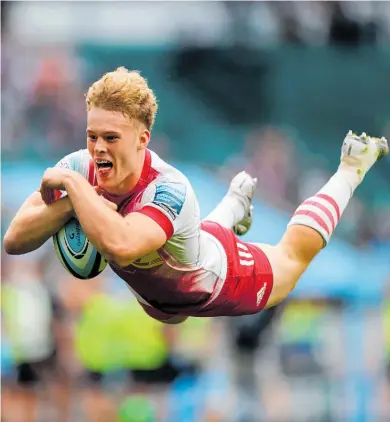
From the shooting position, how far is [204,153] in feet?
39.3

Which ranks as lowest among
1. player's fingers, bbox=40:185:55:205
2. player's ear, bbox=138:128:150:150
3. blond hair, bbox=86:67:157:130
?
player's fingers, bbox=40:185:55:205

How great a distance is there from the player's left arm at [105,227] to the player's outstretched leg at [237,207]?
4.96ft

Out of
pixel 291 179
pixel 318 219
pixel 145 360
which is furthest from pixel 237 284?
pixel 291 179

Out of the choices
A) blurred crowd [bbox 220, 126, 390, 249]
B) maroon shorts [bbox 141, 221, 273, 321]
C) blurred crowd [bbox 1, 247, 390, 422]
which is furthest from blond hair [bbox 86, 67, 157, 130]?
blurred crowd [bbox 220, 126, 390, 249]

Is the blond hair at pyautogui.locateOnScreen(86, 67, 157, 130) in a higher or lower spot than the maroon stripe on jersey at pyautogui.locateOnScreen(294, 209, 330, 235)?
higher

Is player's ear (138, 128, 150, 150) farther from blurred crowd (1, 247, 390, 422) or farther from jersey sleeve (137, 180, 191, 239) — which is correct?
blurred crowd (1, 247, 390, 422)

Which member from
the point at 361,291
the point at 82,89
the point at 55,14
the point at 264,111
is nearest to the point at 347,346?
the point at 361,291

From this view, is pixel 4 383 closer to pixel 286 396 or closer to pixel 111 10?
pixel 286 396

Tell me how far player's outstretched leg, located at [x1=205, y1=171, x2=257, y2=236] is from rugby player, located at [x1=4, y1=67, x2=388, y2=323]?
0.43 m

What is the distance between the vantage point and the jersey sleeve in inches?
183

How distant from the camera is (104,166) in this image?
4664 millimetres

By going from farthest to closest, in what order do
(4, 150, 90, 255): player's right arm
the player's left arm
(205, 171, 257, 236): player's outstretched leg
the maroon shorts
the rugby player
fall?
(205, 171, 257, 236): player's outstretched leg → the maroon shorts → (4, 150, 90, 255): player's right arm → the rugby player → the player's left arm

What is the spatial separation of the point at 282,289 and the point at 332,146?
6.92m

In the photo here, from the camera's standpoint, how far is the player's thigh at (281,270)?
552cm
